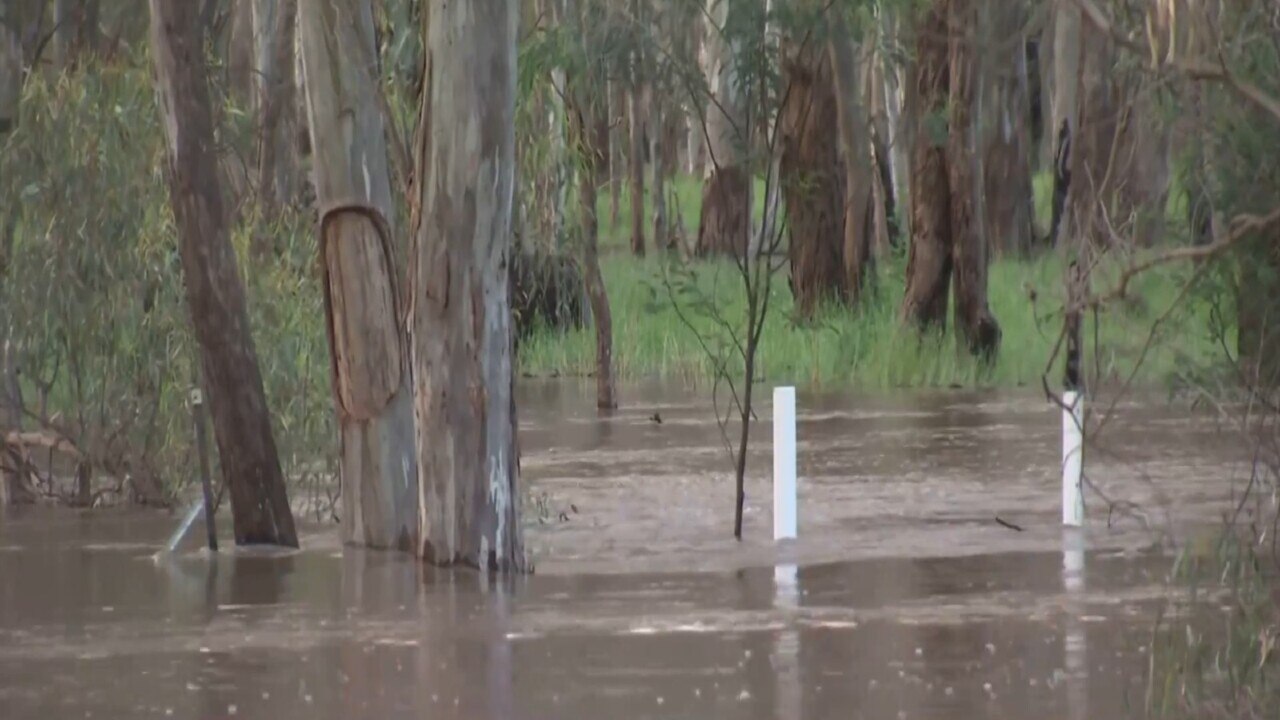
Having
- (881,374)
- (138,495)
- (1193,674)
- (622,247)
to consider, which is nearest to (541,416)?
(881,374)

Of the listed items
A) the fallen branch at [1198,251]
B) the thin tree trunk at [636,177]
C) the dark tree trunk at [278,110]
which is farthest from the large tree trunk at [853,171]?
the fallen branch at [1198,251]

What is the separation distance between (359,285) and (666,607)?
3169 mm

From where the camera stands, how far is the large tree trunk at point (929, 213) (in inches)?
1034

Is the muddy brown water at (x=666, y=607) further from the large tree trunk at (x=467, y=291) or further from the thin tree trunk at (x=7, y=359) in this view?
the thin tree trunk at (x=7, y=359)

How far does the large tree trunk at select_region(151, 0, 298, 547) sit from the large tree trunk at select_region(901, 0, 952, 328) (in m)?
14.0

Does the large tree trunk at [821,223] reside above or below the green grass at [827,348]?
above

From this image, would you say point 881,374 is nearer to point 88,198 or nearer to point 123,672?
point 88,198

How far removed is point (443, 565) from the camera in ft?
40.7

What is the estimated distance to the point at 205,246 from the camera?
1277 centimetres

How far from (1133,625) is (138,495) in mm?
7928

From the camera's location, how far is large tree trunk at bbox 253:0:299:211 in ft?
62.8

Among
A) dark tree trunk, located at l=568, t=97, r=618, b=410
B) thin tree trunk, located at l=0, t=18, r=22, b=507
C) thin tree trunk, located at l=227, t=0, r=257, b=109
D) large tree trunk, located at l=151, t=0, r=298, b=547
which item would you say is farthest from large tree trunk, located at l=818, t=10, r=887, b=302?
large tree trunk, located at l=151, t=0, r=298, b=547

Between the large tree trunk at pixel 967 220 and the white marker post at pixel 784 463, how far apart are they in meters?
12.2

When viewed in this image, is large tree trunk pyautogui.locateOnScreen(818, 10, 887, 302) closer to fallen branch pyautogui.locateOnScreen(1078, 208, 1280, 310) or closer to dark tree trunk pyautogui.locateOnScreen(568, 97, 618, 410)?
dark tree trunk pyautogui.locateOnScreen(568, 97, 618, 410)
